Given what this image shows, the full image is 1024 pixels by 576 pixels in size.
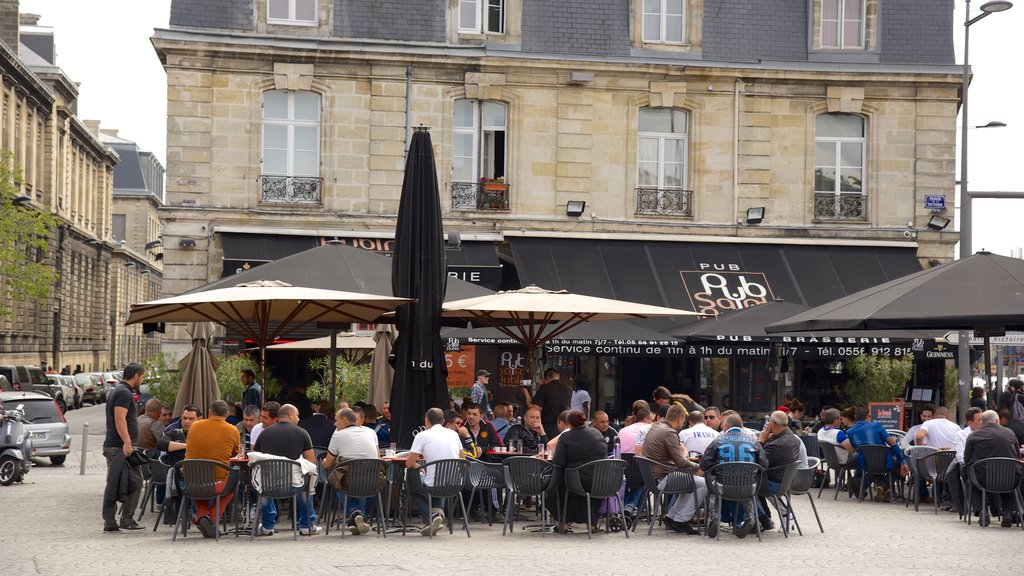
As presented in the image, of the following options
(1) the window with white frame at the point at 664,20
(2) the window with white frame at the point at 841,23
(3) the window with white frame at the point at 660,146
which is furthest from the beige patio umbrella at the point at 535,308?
(2) the window with white frame at the point at 841,23

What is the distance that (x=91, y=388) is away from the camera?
49.8 meters

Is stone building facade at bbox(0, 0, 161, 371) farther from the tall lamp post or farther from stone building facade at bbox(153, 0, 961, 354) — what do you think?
the tall lamp post

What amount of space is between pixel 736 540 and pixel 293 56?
15.5m

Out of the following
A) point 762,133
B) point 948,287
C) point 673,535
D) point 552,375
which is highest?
point 762,133

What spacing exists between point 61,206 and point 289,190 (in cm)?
4626

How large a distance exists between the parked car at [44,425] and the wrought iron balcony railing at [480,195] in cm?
826

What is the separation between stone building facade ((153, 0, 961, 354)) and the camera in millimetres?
24734

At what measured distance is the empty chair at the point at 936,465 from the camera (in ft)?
48.1

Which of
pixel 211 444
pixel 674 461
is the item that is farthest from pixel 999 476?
pixel 211 444

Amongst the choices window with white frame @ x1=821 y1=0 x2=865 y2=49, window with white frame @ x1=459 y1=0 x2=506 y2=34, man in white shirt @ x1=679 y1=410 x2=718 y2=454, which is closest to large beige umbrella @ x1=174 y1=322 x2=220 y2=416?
man in white shirt @ x1=679 y1=410 x2=718 y2=454

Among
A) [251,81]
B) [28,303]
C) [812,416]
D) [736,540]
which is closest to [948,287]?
[736,540]

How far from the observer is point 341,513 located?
13070 mm

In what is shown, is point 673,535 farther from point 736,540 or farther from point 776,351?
point 776,351

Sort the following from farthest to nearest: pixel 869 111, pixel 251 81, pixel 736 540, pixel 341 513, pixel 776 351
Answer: pixel 869 111 → pixel 251 81 → pixel 776 351 → pixel 341 513 → pixel 736 540
